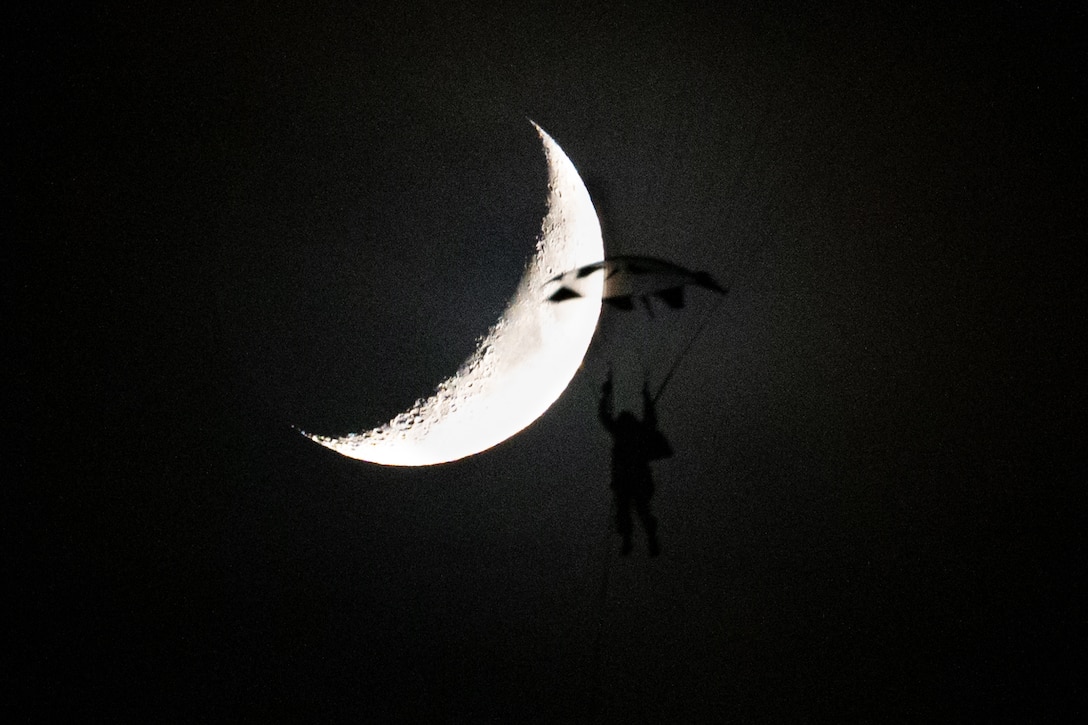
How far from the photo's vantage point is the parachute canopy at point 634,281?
138cm

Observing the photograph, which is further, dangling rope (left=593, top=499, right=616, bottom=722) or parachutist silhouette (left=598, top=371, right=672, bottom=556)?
dangling rope (left=593, top=499, right=616, bottom=722)

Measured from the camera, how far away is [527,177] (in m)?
1.38

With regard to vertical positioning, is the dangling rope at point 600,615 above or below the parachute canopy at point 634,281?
below

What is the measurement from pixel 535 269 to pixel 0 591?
6.71 feet

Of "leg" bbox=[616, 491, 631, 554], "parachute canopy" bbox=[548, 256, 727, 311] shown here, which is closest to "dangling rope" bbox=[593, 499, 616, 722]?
"leg" bbox=[616, 491, 631, 554]

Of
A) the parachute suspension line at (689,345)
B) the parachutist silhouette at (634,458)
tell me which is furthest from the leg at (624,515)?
the parachute suspension line at (689,345)

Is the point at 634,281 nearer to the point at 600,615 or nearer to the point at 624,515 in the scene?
the point at 624,515

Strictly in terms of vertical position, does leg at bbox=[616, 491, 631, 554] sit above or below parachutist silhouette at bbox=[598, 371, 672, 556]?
below

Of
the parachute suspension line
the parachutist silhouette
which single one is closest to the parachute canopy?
the parachute suspension line

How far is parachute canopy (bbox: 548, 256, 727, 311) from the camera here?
1384 mm

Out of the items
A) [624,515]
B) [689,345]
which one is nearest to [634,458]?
[624,515]

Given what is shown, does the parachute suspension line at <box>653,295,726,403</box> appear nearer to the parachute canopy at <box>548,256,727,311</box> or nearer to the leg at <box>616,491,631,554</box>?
the parachute canopy at <box>548,256,727,311</box>

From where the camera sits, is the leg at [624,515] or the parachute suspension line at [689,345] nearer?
the leg at [624,515]

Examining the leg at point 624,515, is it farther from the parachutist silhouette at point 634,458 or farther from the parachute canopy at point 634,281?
the parachute canopy at point 634,281
